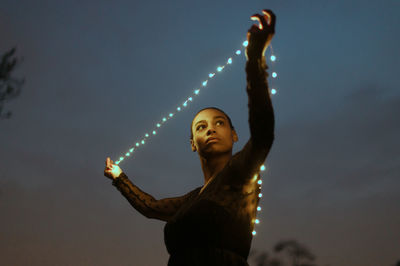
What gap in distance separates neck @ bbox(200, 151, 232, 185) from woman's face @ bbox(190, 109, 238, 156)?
0.14 ft

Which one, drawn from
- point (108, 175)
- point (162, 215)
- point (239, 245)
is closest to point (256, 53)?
point (239, 245)

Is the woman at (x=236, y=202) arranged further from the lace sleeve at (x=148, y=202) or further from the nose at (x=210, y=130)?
the lace sleeve at (x=148, y=202)

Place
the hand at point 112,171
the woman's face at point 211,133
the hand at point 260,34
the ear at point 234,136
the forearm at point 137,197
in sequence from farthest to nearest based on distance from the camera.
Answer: the hand at point 112,171 → the forearm at point 137,197 → the ear at point 234,136 → the woman's face at point 211,133 → the hand at point 260,34

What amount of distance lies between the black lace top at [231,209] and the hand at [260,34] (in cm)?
6

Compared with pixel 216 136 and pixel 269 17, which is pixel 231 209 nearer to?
pixel 216 136

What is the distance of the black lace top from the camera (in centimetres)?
258

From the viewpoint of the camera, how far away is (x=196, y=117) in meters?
3.51

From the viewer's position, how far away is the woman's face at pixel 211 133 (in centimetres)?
331

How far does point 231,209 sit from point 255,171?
0.30 metres

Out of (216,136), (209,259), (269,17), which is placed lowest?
(209,259)

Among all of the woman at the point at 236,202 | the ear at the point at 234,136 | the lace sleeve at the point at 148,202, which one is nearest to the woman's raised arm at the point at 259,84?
the woman at the point at 236,202

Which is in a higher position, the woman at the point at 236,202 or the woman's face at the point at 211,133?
the woman's face at the point at 211,133

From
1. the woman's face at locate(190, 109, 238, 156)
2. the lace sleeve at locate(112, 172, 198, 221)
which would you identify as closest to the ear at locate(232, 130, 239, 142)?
the woman's face at locate(190, 109, 238, 156)

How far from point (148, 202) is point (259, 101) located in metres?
1.70
